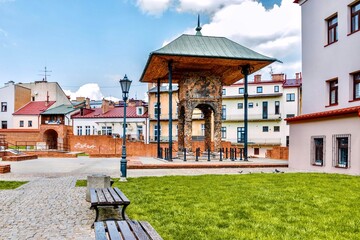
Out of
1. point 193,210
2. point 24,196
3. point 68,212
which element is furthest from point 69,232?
point 24,196

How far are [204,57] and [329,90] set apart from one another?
7.55m

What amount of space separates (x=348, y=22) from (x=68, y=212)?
15787 mm

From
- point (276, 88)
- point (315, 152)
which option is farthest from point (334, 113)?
point (276, 88)

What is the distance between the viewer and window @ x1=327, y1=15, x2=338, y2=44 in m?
19.2

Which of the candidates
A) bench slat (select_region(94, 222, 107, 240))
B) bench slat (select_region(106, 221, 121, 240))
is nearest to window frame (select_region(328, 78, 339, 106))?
bench slat (select_region(106, 221, 121, 240))

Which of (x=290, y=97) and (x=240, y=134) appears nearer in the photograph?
(x=290, y=97)

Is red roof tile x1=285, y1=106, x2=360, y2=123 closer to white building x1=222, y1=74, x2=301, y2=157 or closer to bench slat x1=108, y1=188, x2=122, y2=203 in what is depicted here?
bench slat x1=108, y1=188, x2=122, y2=203

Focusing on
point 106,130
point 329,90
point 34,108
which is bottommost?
point 106,130

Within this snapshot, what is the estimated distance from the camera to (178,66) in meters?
26.6

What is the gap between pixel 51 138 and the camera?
187 ft

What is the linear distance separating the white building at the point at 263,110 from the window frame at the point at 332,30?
1561 inches

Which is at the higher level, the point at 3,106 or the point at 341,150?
the point at 3,106

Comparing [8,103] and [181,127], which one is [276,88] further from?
[8,103]

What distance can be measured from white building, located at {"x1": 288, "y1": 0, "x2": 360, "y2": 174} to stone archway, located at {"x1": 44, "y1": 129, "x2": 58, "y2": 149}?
42902mm
